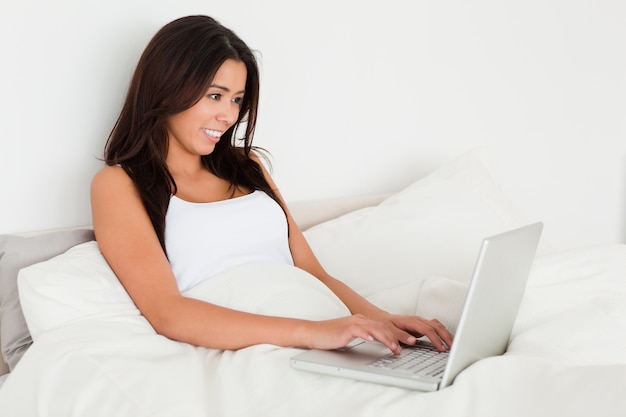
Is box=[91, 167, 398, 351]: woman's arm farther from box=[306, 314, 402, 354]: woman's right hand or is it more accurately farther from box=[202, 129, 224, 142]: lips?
box=[202, 129, 224, 142]: lips

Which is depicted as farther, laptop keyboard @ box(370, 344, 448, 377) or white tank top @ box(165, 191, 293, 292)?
white tank top @ box(165, 191, 293, 292)

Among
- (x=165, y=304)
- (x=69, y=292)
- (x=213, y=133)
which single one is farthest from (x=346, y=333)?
(x=213, y=133)

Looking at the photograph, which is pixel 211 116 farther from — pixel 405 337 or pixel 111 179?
pixel 405 337

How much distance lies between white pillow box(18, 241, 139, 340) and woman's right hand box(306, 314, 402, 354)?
385 millimetres

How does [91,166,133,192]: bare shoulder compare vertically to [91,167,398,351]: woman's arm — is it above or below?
Answer: above

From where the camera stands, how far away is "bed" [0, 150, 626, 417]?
121cm

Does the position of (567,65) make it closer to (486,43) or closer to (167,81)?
(486,43)

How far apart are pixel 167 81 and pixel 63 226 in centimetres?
43

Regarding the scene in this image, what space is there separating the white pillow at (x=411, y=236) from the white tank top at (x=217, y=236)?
246 mm

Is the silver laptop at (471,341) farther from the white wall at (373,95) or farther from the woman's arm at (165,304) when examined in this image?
the white wall at (373,95)

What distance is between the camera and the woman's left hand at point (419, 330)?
Result: 5.16 ft

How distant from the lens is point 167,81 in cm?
185

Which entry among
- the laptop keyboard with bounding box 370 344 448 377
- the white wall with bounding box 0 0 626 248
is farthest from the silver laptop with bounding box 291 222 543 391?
the white wall with bounding box 0 0 626 248

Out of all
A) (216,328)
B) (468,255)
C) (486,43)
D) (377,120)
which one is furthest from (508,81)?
(216,328)
